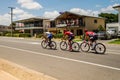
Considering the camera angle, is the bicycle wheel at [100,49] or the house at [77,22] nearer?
the bicycle wheel at [100,49]

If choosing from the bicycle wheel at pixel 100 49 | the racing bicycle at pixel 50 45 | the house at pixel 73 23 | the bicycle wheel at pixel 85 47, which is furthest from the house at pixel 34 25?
the bicycle wheel at pixel 100 49

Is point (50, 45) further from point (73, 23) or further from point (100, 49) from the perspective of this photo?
point (73, 23)

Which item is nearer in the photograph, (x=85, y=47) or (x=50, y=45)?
(x=85, y=47)

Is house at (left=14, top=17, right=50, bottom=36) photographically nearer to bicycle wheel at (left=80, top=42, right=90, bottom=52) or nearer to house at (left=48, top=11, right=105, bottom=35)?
house at (left=48, top=11, right=105, bottom=35)

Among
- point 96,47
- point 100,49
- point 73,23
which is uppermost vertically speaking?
point 73,23

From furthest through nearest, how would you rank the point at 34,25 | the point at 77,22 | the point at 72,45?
the point at 34,25 → the point at 77,22 → the point at 72,45

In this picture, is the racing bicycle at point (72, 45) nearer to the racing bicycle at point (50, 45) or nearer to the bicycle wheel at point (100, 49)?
the racing bicycle at point (50, 45)

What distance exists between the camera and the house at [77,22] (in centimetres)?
5606

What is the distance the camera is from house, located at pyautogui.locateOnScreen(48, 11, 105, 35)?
56062 mm

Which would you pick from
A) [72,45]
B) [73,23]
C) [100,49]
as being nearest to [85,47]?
[72,45]

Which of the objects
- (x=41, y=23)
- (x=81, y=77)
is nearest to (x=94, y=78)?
(x=81, y=77)

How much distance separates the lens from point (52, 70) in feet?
33.0

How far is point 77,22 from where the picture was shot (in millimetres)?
56031

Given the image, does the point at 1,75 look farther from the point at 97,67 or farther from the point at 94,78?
the point at 97,67
